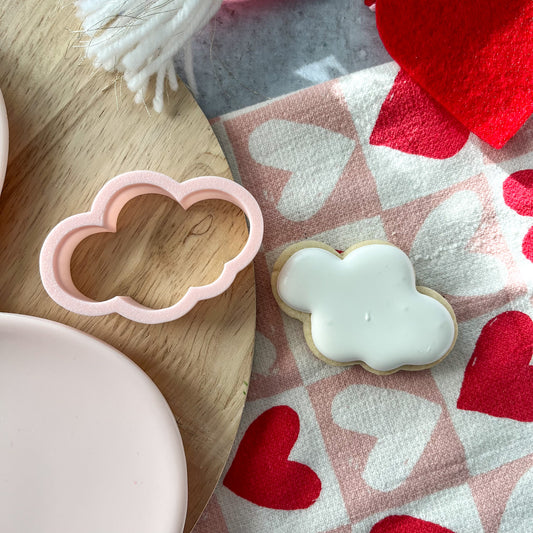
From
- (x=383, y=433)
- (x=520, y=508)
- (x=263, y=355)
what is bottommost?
(x=520, y=508)

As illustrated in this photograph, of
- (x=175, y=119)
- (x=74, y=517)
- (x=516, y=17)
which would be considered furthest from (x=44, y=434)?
(x=516, y=17)

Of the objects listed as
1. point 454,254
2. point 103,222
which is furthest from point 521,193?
point 103,222

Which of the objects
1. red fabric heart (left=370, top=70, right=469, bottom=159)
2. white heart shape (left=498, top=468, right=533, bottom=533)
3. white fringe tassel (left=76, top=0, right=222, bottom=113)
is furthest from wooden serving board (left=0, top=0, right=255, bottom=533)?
white heart shape (left=498, top=468, right=533, bottom=533)

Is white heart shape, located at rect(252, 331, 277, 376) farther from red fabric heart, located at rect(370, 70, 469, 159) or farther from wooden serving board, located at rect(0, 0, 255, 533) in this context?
red fabric heart, located at rect(370, 70, 469, 159)

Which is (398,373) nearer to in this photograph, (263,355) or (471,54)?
(263,355)

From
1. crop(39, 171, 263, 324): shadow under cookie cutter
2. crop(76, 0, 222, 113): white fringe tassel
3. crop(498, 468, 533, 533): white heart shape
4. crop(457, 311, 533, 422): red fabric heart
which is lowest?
crop(498, 468, 533, 533): white heart shape

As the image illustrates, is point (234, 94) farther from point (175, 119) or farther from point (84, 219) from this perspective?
point (84, 219)
